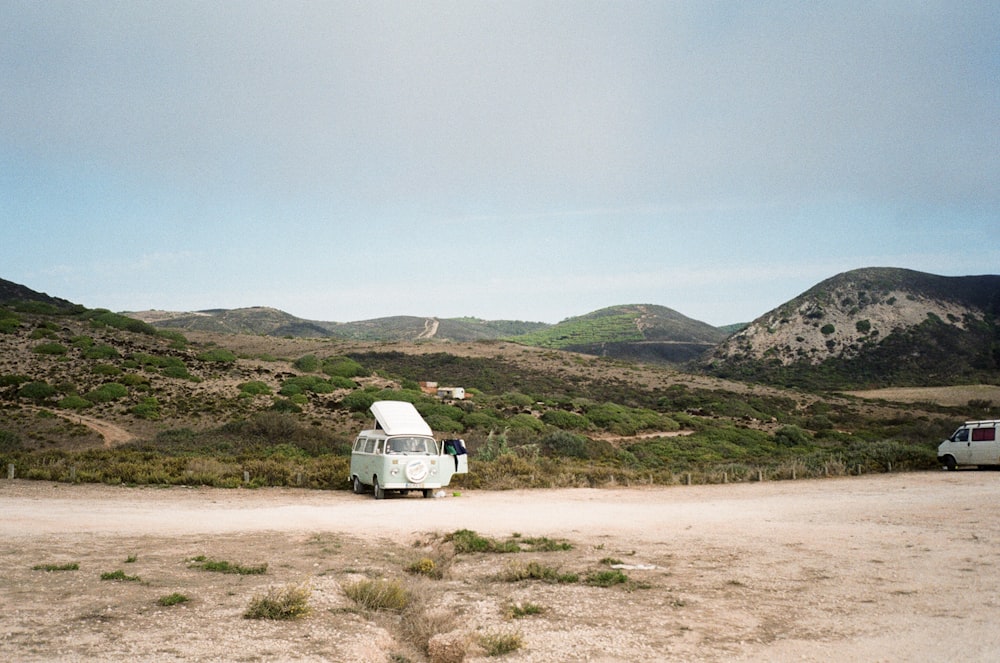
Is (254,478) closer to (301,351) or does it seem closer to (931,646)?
(931,646)

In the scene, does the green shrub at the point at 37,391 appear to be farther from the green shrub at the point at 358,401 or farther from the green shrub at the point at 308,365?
the green shrub at the point at 308,365

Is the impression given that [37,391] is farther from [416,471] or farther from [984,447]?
[984,447]

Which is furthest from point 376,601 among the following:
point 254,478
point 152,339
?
point 152,339

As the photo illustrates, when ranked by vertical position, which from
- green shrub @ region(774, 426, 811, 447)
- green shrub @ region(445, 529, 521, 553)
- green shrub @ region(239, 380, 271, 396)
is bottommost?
green shrub @ region(774, 426, 811, 447)

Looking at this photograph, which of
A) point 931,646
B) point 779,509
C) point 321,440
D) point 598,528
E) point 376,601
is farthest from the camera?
point 321,440

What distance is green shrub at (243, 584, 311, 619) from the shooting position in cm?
796

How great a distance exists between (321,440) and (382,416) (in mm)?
15093

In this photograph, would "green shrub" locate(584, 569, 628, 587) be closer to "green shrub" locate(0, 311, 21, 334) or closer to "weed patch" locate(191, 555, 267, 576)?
"weed patch" locate(191, 555, 267, 576)

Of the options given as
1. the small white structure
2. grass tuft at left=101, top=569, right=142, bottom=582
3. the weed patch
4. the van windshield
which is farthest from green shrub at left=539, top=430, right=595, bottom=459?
grass tuft at left=101, top=569, right=142, bottom=582

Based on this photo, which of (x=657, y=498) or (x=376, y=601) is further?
(x=657, y=498)

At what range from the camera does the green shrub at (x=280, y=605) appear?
796 cm

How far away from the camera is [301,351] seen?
285 ft

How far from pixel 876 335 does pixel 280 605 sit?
105 m

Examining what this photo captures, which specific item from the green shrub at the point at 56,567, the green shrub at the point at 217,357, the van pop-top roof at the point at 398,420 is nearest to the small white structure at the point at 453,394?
the green shrub at the point at 217,357
